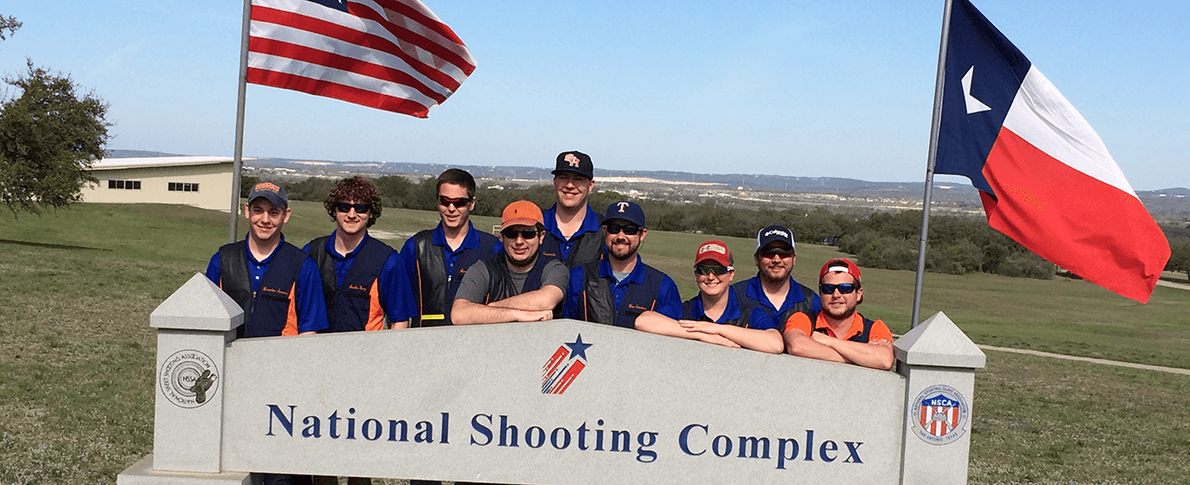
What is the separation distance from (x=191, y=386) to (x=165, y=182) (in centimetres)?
6692

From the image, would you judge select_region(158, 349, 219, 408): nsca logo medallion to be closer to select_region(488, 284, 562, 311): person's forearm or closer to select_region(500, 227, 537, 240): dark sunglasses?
select_region(488, 284, 562, 311): person's forearm

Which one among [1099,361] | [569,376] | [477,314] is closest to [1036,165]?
[569,376]

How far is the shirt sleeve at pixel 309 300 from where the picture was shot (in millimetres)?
4926

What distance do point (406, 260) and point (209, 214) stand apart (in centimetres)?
4999

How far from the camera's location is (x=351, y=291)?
17.6ft

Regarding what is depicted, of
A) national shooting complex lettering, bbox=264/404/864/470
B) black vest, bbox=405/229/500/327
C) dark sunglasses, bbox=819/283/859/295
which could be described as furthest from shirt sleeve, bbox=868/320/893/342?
black vest, bbox=405/229/500/327

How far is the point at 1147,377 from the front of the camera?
57.0 ft

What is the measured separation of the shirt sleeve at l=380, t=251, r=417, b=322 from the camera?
5441 millimetres

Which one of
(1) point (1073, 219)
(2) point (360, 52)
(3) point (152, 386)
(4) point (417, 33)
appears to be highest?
(4) point (417, 33)

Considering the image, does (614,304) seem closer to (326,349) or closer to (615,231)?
(615,231)

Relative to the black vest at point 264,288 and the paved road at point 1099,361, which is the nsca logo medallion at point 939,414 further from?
the paved road at point 1099,361

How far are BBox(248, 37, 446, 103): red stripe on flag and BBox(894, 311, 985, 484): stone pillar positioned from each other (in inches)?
203

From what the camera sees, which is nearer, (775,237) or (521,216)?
(521,216)

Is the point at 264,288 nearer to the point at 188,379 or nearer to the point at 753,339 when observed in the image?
the point at 188,379
